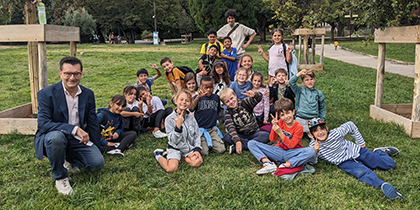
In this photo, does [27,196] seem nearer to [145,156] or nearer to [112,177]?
[112,177]

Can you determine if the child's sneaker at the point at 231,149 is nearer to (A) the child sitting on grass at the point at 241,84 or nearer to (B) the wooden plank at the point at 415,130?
(A) the child sitting on grass at the point at 241,84

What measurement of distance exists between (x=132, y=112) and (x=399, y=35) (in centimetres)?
448

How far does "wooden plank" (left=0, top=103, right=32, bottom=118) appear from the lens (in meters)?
5.82

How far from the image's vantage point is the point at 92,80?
450 inches

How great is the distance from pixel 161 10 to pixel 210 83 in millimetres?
43409

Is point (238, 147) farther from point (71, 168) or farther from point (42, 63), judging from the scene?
Answer: point (42, 63)

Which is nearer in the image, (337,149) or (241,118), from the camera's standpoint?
(337,149)

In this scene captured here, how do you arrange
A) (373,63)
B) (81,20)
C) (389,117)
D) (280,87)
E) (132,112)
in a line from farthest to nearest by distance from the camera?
(81,20) → (373,63) → (389,117) → (280,87) → (132,112)

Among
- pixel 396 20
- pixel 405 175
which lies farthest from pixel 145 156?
pixel 396 20

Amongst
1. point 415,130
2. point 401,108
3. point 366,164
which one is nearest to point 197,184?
point 366,164

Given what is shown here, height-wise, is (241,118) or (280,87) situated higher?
(280,87)

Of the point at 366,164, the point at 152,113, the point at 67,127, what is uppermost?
the point at 67,127

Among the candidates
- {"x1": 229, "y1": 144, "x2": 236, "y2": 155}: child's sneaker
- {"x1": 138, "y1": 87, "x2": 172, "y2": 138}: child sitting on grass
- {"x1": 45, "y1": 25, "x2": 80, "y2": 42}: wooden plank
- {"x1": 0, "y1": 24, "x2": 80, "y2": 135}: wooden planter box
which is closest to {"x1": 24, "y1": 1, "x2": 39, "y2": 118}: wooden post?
{"x1": 0, "y1": 24, "x2": 80, "y2": 135}: wooden planter box

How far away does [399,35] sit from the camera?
5.54 m
